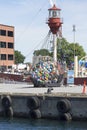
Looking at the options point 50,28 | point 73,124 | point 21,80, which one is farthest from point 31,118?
point 50,28

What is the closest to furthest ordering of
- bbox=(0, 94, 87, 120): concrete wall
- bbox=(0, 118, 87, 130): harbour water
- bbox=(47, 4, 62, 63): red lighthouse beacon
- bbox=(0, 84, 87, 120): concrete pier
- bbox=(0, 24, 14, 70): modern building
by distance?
bbox=(0, 118, 87, 130): harbour water < bbox=(0, 94, 87, 120): concrete wall < bbox=(0, 84, 87, 120): concrete pier < bbox=(47, 4, 62, 63): red lighthouse beacon < bbox=(0, 24, 14, 70): modern building

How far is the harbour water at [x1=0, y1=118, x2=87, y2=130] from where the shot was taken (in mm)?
49688

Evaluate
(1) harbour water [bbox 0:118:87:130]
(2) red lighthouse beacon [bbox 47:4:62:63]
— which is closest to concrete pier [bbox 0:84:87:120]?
(1) harbour water [bbox 0:118:87:130]

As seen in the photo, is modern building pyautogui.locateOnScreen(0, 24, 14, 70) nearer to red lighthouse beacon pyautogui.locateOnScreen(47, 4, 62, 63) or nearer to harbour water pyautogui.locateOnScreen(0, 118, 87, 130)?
red lighthouse beacon pyautogui.locateOnScreen(47, 4, 62, 63)

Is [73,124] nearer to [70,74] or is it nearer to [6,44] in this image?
[70,74]

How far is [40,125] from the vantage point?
51500 mm

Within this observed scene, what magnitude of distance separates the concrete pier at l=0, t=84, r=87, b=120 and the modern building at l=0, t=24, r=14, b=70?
3850 inches

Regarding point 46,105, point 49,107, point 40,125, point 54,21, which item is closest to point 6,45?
point 54,21

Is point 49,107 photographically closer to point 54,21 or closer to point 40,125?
point 40,125

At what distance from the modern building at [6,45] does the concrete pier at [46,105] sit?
9780 centimetres

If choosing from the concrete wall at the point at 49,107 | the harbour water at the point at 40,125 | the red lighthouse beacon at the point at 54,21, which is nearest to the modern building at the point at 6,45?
the red lighthouse beacon at the point at 54,21

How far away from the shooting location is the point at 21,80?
324 ft

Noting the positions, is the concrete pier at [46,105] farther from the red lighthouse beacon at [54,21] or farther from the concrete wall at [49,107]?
the red lighthouse beacon at [54,21]

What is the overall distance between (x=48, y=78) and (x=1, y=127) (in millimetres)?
29623
